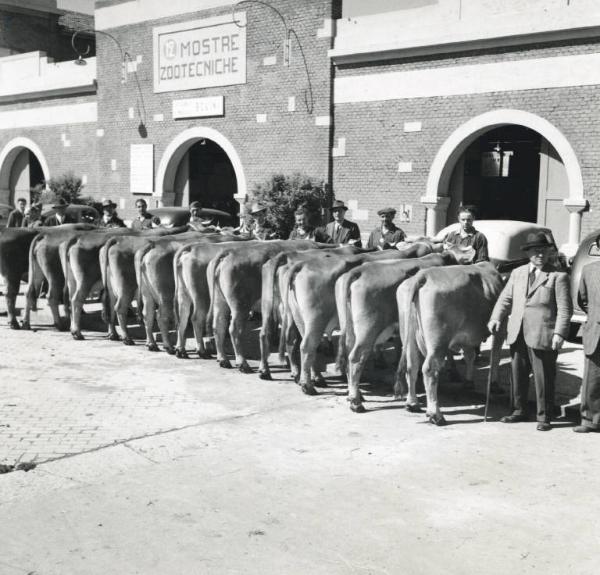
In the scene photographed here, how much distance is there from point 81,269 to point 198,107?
1190 cm

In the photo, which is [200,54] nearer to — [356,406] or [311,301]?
[311,301]

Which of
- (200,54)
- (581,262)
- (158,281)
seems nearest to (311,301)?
(158,281)

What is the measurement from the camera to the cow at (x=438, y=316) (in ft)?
24.8

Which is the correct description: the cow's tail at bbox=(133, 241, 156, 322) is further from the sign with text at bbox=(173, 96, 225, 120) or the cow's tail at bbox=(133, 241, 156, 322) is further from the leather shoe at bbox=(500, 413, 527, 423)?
the sign with text at bbox=(173, 96, 225, 120)

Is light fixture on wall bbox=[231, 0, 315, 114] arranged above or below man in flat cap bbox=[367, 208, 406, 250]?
above

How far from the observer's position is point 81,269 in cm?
1150

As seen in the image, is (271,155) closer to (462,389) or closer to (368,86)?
(368,86)

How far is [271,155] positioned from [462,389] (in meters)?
13.1

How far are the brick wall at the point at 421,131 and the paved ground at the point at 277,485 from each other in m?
7.81

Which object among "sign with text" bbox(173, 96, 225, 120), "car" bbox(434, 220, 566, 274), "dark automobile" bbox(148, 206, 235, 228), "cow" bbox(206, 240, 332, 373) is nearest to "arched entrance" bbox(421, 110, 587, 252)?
"car" bbox(434, 220, 566, 274)

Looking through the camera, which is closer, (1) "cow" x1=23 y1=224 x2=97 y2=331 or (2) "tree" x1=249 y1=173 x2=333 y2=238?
(1) "cow" x1=23 y1=224 x2=97 y2=331

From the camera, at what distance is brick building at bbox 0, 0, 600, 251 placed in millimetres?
15328

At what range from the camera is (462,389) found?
8586 millimetres

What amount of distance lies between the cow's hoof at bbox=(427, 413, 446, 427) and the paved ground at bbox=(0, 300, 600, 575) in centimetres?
17
